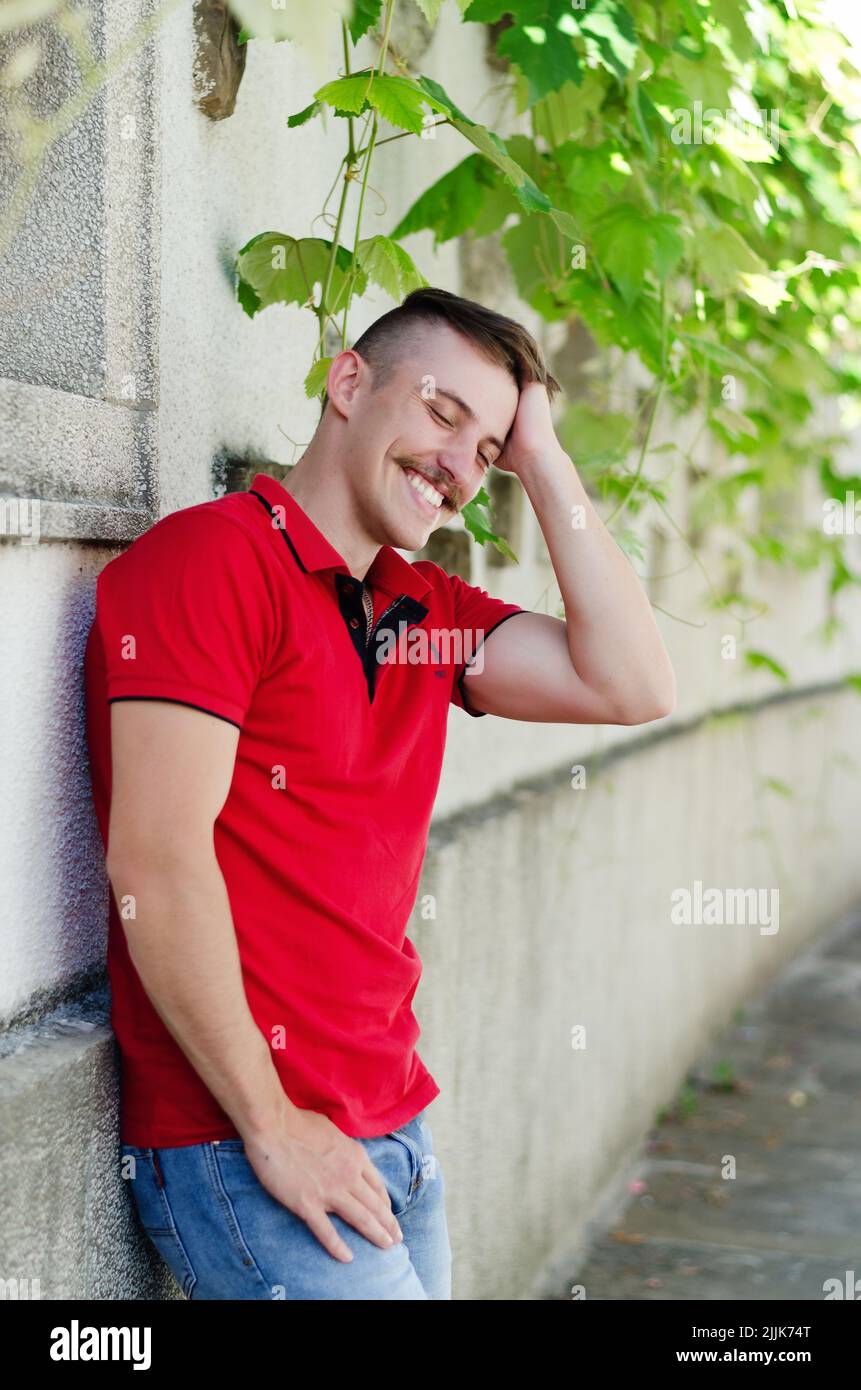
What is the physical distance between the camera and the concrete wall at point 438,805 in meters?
2.10

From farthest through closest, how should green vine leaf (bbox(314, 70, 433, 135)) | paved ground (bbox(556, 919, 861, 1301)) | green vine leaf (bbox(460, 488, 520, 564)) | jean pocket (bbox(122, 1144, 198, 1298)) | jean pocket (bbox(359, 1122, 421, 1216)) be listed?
paved ground (bbox(556, 919, 861, 1301))
green vine leaf (bbox(460, 488, 520, 564))
green vine leaf (bbox(314, 70, 433, 135))
jean pocket (bbox(359, 1122, 421, 1216))
jean pocket (bbox(122, 1144, 198, 1298))

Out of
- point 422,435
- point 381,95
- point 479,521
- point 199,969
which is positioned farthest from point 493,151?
point 199,969

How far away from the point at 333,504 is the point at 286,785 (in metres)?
0.43

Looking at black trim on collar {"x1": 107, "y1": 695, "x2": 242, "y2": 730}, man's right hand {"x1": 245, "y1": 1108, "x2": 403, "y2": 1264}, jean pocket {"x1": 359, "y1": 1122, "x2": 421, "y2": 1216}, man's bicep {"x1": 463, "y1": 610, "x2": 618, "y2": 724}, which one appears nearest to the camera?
black trim on collar {"x1": 107, "y1": 695, "x2": 242, "y2": 730}

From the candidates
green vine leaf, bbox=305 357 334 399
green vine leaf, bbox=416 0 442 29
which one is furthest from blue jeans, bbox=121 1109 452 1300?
green vine leaf, bbox=416 0 442 29

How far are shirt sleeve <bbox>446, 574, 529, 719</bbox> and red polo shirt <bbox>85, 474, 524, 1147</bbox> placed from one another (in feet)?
0.94

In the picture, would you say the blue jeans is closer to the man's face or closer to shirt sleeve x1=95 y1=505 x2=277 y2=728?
shirt sleeve x1=95 y1=505 x2=277 y2=728

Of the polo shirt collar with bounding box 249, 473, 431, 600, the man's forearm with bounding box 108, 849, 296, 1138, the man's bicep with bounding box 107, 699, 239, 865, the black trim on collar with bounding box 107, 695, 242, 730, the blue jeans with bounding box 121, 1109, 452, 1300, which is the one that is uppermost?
the polo shirt collar with bounding box 249, 473, 431, 600

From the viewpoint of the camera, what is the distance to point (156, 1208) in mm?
2131

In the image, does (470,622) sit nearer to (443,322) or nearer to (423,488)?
(423,488)

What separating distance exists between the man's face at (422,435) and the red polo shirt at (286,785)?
11cm

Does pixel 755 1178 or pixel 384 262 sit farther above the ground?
pixel 384 262

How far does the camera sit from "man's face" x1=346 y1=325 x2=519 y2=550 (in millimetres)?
2264
